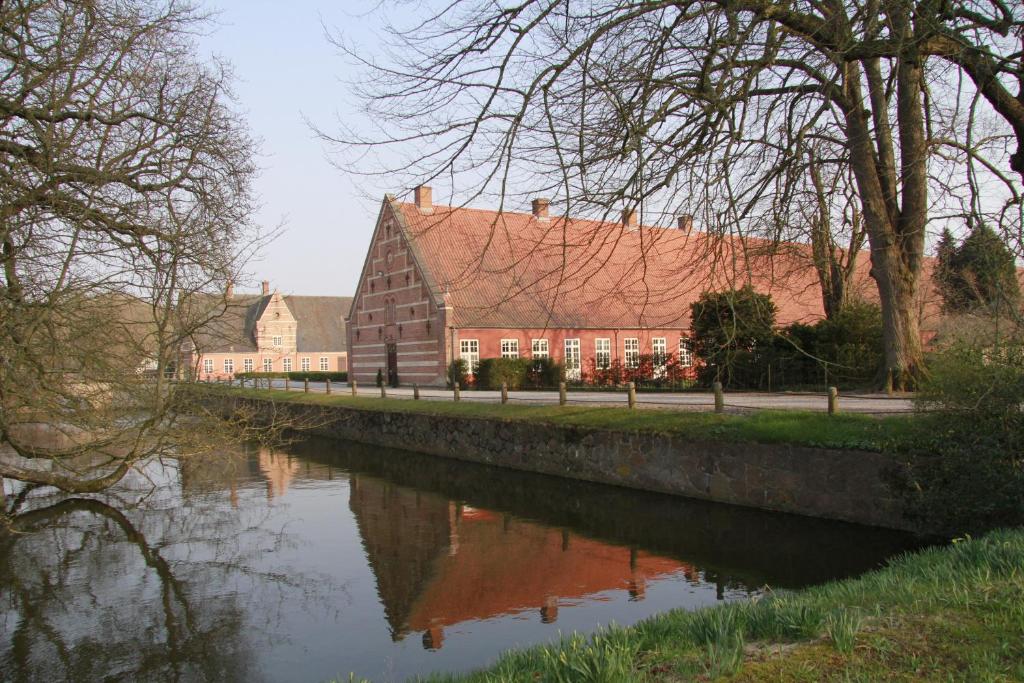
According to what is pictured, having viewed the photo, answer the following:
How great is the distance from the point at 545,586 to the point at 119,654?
4430mm

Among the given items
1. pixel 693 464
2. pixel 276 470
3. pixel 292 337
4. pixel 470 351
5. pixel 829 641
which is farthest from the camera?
pixel 292 337

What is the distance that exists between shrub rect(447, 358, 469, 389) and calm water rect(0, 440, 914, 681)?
1456 cm

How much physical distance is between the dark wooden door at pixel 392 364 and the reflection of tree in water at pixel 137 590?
20.0m

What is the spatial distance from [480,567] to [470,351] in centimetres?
2085

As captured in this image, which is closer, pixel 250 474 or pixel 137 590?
pixel 137 590

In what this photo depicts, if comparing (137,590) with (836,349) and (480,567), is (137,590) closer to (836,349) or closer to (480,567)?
(480,567)

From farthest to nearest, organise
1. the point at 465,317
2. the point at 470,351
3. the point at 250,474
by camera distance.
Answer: the point at 470,351 < the point at 465,317 < the point at 250,474

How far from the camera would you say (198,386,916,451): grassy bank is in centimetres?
1023

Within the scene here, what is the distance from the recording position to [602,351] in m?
33.1

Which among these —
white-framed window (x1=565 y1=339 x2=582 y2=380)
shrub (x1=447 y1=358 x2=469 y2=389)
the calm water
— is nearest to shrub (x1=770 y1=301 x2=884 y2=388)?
the calm water

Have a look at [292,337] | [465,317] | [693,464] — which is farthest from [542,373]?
[292,337]

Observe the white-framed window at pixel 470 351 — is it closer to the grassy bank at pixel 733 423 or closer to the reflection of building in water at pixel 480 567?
the grassy bank at pixel 733 423

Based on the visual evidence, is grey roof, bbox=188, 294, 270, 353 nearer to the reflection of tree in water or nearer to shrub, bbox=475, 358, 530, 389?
the reflection of tree in water

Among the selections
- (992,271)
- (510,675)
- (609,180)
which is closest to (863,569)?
(992,271)
